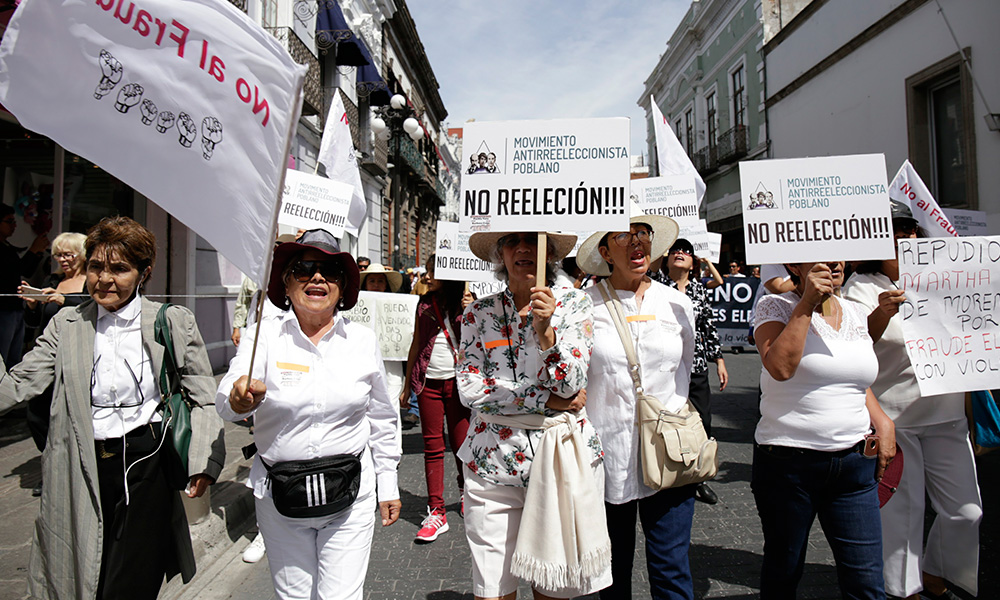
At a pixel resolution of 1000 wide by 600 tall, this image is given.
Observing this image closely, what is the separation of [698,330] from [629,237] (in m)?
2.49

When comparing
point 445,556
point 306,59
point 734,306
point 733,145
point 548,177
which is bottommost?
point 445,556

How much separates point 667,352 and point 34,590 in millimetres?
2675

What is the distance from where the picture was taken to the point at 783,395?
2742 millimetres

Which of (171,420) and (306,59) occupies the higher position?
(306,59)

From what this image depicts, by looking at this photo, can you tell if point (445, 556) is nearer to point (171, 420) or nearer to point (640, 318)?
point (171, 420)

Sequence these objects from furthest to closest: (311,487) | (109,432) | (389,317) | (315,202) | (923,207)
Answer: (389,317) → (315,202) → (923,207) → (109,432) → (311,487)

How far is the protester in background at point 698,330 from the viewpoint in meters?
4.86

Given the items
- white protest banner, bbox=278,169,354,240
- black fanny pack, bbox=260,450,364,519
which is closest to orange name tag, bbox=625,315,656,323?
black fanny pack, bbox=260,450,364,519

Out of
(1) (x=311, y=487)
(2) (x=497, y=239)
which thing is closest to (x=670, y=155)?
(2) (x=497, y=239)

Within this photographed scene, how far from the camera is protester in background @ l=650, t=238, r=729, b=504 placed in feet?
16.0

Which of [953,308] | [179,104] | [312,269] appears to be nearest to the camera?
[179,104]

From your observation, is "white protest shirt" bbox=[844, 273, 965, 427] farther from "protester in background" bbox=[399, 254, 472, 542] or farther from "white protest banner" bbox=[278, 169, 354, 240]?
"white protest banner" bbox=[278, 169, 354, 240]

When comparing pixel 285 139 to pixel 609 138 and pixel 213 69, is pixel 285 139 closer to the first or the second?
pixel 213 69

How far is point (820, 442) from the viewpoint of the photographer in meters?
2.61
